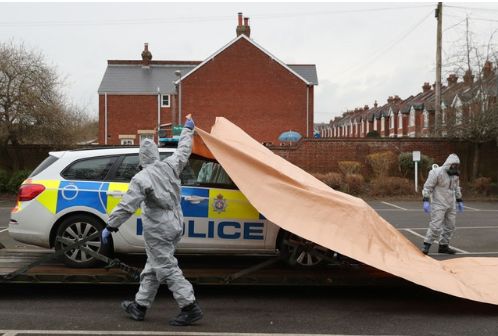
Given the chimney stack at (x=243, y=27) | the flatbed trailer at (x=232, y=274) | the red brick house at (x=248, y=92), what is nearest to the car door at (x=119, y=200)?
the flatbed trailer at (x=232, y=274)

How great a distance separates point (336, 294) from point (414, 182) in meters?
18.6

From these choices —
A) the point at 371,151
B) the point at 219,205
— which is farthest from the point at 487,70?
the point at 219,205

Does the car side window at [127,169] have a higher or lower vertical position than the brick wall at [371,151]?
lower

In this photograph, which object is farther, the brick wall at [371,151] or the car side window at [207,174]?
the brick wall at [371,151]

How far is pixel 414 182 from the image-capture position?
78.3 ft

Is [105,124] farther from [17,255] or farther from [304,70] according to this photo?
[17,255]

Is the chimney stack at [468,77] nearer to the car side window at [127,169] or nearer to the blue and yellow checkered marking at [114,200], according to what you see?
the blue and yellow checkered marking at [114,200]

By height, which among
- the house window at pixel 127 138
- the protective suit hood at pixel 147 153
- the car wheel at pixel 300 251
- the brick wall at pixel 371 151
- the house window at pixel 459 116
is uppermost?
the house window at pixel 459 116

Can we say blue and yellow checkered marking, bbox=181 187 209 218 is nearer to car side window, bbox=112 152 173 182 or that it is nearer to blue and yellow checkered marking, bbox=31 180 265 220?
blue and yellow checkered marking, bbox=31 180 265 220

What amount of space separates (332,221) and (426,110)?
1457 inches

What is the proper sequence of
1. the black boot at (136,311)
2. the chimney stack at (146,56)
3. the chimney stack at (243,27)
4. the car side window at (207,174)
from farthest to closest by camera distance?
the chimney stack at (146,56), the chimney stack at (243,27), the car side window at (207,174), the black boot at (136,311)

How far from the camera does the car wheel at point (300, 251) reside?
245 inches

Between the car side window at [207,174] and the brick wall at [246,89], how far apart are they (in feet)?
104

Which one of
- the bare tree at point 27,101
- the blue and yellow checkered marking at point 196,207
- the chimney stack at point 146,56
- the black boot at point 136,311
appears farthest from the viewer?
the chimney stack at point 146,56
